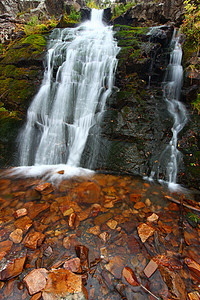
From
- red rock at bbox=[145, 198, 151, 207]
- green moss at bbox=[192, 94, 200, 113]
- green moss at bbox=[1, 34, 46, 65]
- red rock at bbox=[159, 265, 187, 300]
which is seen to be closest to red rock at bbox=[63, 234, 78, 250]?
red rock at bbox=[159, 265, 187, 300]

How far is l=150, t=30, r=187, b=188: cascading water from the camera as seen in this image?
4477mm

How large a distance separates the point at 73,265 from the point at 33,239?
87cm

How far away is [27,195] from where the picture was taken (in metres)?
3.56

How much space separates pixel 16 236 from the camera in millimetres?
2404

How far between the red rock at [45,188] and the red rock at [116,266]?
2.30 m

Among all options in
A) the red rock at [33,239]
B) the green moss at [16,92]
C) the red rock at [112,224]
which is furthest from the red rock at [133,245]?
the green moss at [16,92]

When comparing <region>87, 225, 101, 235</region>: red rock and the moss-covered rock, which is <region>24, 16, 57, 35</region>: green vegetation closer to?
the moss-covered rock

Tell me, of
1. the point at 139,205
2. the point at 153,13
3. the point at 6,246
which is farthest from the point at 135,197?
the point at 153,13

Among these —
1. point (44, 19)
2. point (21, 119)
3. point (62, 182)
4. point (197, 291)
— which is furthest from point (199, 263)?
point (44, 19)

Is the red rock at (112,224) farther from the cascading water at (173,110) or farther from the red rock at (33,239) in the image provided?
the cascading water at (173,110)

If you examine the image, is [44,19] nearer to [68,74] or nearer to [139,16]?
[139,16]

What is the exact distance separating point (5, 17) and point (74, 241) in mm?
14953

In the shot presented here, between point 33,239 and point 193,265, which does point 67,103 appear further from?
point 193,265

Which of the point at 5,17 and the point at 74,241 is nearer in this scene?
the point at 74,241
